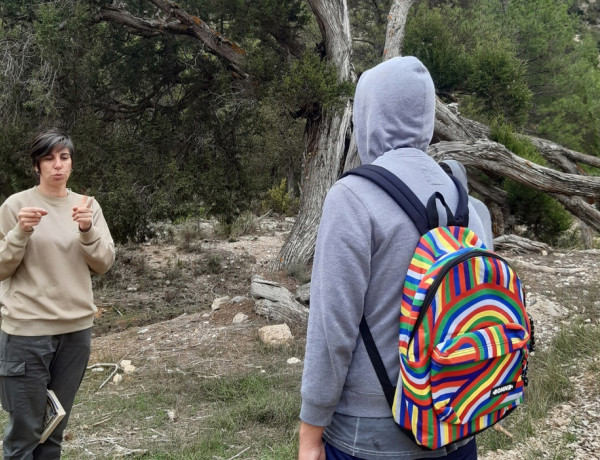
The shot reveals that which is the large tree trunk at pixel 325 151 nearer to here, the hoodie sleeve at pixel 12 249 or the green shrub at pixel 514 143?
the green shrub at pixel 514 143

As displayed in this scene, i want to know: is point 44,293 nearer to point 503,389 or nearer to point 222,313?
point 503,389

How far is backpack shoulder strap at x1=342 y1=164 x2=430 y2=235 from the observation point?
149 cm

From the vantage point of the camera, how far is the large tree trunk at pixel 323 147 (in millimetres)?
8102

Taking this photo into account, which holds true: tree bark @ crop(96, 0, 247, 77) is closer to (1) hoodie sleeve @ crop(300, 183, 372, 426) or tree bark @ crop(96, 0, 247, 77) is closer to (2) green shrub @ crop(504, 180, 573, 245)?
(2) green shrub @ crop(504, 180, 573, 245)

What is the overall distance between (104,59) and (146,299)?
345 cm

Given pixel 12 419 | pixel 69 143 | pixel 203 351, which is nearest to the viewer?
pixel 12 419

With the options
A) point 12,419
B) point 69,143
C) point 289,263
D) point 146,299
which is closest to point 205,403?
point 12,419

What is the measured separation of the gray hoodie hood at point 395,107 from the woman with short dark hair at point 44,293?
5.41ft

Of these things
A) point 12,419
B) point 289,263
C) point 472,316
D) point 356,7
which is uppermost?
point 356,7

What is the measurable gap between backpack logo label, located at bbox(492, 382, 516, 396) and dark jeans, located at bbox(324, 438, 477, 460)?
0.19m

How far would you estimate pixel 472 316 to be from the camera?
1.48 meters

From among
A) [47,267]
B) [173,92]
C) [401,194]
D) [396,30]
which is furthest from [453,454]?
[173,92]

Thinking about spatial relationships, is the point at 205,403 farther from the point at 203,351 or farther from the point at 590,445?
the point at 590,445

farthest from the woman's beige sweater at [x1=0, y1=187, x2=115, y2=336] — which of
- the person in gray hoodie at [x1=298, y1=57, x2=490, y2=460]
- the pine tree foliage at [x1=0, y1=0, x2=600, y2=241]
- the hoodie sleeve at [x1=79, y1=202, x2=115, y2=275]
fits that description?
the pine tree foliage at [x1=0, y1=0, x2=600, y2=241]
